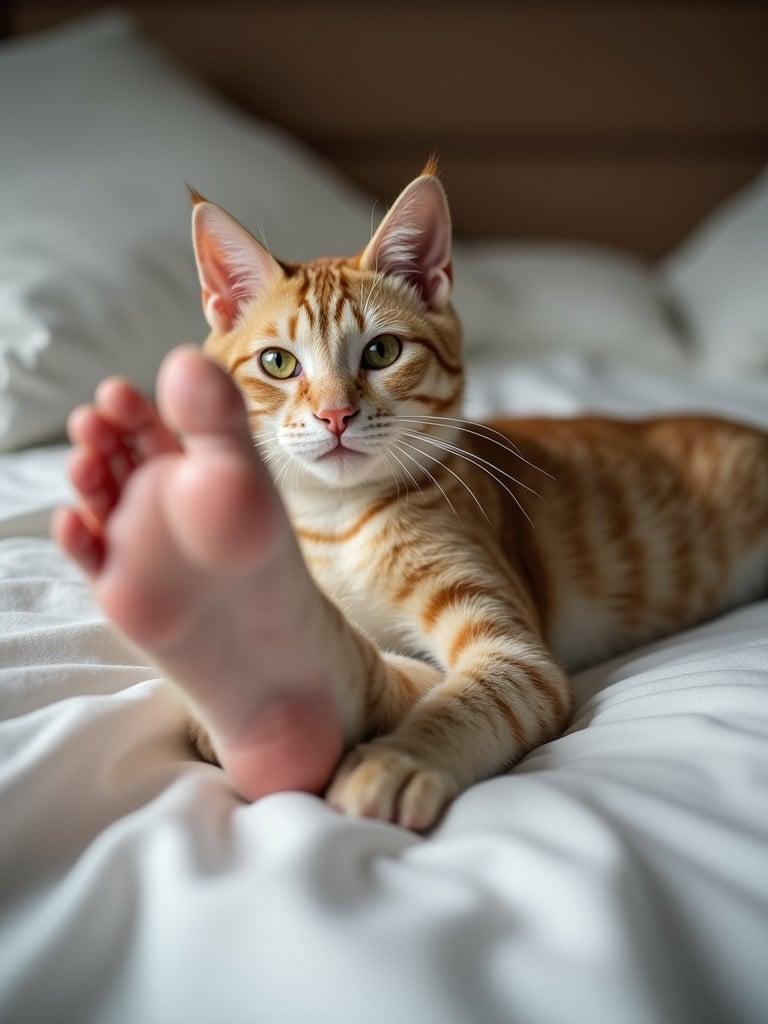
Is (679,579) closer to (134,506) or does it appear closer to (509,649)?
(509,649)

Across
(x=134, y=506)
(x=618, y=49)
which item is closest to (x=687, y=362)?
(x=618, y=49)

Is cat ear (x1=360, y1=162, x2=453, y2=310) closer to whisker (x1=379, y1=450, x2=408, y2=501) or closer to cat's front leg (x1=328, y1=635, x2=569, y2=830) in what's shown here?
whisker (x1=379, y1=450, x2=408, y2=501)

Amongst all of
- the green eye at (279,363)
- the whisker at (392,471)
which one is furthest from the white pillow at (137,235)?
the whisker at (392,471)

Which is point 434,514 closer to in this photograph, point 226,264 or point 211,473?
point 226,264

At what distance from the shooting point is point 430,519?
3.83 ft

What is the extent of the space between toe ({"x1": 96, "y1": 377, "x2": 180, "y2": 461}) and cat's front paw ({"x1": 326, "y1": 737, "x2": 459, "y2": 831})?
31 cm

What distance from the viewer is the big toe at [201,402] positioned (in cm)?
64

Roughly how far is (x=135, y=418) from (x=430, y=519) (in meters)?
0.54

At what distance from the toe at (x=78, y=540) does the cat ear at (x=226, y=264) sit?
1.82 feet

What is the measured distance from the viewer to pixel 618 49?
299cm

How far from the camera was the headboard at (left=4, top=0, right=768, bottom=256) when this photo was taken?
9.42ft

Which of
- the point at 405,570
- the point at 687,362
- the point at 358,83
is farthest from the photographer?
the point at 358,83

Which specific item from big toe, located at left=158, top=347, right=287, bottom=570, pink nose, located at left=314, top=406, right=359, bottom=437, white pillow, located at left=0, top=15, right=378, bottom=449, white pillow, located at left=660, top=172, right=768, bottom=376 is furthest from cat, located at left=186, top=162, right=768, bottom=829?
white pillow, located at left=660, top=172, right=768, bottom=376

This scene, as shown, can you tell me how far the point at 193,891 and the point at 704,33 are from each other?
3263mm
